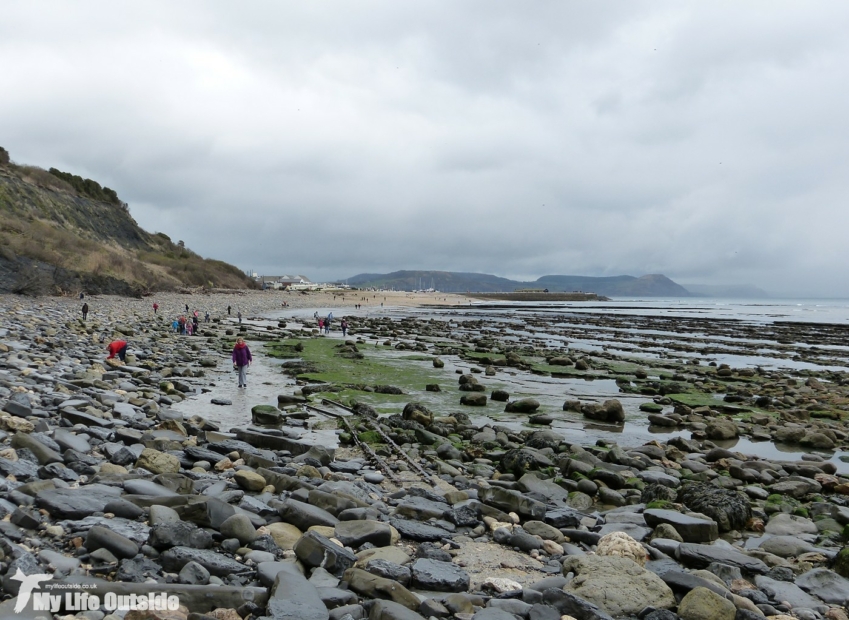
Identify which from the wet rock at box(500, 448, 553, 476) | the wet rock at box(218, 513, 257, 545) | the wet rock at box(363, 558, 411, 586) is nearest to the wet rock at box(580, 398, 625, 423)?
the wet rock at box(500, 448, 553, 476)

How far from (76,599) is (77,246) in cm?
5762

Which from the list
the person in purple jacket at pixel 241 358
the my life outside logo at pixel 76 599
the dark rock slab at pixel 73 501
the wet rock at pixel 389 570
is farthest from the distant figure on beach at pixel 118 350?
the my life outside logo at pixel 76 599

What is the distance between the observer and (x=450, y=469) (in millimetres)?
10047

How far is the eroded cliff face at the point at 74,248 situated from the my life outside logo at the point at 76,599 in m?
37.7

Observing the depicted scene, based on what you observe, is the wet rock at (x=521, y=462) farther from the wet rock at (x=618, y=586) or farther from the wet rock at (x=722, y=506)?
the wet rock at (x=618, y=586)

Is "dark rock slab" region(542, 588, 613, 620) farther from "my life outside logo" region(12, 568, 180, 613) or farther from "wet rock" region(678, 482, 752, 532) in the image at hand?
"wet rock" region(678, 482, 752, 532)

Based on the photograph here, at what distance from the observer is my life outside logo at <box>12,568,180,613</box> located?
145 inches

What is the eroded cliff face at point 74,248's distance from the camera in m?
37.8

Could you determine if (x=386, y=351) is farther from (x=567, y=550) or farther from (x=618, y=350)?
(x=567, y=550)

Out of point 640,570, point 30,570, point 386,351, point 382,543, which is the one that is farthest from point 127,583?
point 386,351

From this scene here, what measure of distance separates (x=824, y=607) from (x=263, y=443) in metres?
8.20

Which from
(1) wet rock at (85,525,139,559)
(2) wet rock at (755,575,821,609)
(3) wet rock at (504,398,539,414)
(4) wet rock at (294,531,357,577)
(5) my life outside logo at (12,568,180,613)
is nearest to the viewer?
(5) my life outside logo at (12,568,180,613)

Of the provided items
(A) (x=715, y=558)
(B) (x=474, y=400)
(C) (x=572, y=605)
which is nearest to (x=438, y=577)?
(C) (x=572, y=605)

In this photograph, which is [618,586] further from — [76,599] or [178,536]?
[76,599]
